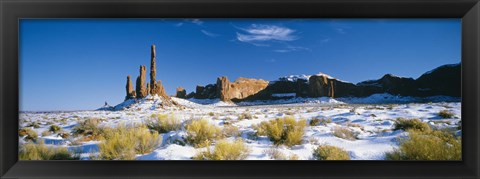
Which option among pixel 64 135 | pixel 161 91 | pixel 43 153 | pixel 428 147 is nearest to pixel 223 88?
pixel 161 91

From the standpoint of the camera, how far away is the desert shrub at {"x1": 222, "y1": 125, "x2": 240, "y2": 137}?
1.98 meters

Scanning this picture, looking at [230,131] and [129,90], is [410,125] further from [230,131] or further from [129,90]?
[129,90]

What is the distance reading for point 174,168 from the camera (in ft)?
6.16

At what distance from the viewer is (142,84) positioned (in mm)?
1964

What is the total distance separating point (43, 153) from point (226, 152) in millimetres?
1061

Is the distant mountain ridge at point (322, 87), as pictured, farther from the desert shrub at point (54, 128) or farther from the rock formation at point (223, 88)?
the desert shrub at point (54, 128)

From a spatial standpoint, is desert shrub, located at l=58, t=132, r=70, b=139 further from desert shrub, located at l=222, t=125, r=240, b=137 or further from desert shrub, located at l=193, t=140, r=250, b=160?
desert shrub, located at l=222, t=125, r=240, b=137

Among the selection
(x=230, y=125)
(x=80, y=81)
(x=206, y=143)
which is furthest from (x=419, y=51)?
(x=80, y=81)

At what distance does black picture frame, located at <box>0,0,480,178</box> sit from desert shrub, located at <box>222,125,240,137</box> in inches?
6.8

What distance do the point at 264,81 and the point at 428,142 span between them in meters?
1.01

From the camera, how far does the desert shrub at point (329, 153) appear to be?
6.26ft

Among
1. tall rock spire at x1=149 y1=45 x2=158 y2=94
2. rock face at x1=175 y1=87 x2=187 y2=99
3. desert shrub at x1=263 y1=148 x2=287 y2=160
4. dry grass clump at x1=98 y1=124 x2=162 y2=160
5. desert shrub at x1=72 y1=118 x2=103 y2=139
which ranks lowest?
desert shrub at x1=263 y1=148 x2=287 y2=160

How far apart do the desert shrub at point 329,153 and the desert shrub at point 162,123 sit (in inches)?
34.0

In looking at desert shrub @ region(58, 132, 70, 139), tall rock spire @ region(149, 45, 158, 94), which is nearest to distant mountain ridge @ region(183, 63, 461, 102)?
tall rock spire @ region(149, 45, 158, 94)
